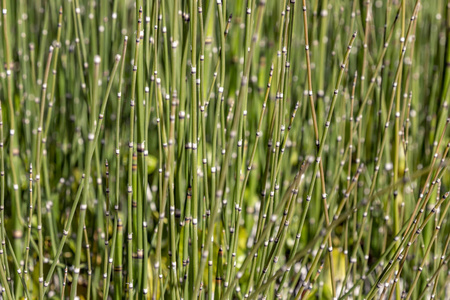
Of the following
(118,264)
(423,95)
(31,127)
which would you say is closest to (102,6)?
(31,127)

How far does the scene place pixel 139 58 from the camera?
66cm

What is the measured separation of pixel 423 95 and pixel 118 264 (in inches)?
41.0

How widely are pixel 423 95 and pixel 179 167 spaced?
0.92 metres

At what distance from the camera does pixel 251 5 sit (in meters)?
0.67

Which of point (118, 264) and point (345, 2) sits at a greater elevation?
point (345, 2)

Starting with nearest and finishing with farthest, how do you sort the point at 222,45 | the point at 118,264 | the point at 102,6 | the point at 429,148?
the point at 222,45 < the point at 118,264 < the point at 102,6 < the point at 429,148

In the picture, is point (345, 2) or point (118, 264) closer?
point (118, 264)

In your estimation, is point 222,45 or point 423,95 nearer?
point 222,45

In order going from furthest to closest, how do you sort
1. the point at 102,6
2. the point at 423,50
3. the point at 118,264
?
the point at 423,50
the point at 102,6
the point at 118,264

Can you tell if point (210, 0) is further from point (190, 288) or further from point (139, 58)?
point (190, 288)

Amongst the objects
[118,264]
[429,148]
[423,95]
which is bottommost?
[118,264]

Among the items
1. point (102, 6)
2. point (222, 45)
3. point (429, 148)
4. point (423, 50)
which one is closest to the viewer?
point (222, 45)

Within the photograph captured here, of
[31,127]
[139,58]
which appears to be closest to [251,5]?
[139,58]

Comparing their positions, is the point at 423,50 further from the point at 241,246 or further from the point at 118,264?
the point at 118,264
